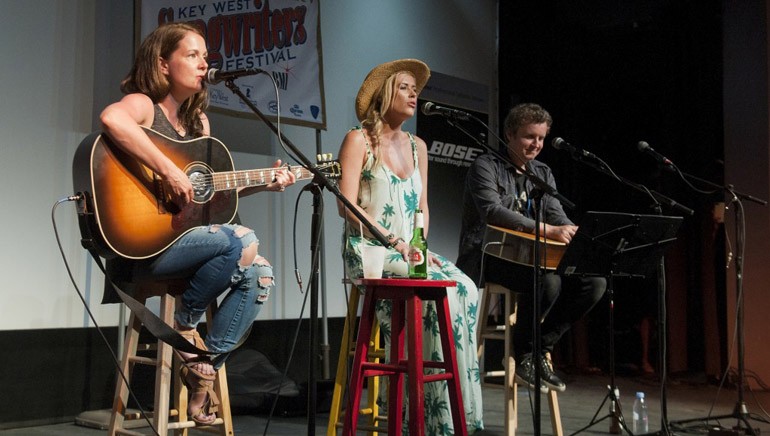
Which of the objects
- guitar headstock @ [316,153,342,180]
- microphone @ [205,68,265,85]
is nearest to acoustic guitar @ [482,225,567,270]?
guitar headstock @ [316,153,342,180]

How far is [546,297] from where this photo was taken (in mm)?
4199

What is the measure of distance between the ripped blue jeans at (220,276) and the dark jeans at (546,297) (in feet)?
4.42

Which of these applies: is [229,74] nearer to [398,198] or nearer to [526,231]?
[398,198]

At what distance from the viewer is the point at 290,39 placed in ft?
16.5

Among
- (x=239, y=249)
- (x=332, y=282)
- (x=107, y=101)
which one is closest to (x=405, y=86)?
(x=239, y=249)

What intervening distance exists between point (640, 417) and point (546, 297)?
3.05 ft

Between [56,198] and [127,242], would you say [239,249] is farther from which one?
[56,198]

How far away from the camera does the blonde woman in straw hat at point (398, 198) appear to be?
3582 mm

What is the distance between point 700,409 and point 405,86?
2.86 meters

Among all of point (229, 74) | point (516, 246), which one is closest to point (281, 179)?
point (229, 74)

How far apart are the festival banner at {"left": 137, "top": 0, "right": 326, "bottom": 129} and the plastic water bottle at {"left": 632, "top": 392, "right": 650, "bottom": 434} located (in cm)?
238

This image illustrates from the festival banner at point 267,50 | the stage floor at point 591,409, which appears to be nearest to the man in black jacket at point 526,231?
the stage floor at point 591,409

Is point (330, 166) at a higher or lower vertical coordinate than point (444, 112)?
lower

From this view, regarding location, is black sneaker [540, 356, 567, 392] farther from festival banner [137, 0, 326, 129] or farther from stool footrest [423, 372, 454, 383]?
festival banner [137, 0, 326, 129]
